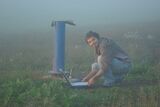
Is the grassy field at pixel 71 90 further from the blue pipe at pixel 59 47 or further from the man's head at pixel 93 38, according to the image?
the man's head at pixel 93 38

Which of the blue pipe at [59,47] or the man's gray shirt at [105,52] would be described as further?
the blue pipe at [59,47]

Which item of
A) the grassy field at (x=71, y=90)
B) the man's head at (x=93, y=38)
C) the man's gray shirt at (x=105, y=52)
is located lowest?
the grassy field at (x=71, y=90)

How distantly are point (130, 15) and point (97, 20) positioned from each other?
9.22 feet

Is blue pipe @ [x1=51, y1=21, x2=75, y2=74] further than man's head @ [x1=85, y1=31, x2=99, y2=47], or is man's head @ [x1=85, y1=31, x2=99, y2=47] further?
blue pipe @ [x1=51, y1=21, x2=75, y2=74]

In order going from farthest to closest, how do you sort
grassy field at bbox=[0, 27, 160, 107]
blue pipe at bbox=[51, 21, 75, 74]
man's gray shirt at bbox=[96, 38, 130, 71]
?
blue pipe at bbox=[51, 21, 75, 74] < man's gray shirt at bbox=[96, 38, 130, 71] < grassy field at bbox=[0, 27, 160, 107]

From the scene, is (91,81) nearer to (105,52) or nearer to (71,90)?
(71,90)

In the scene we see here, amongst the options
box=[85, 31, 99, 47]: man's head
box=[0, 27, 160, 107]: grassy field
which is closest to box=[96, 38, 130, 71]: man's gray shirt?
box=[85, 31, 99, 47]: man's head

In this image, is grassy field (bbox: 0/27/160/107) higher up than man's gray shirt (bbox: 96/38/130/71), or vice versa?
man's gray shirt (bbox: 96/38/130/71)

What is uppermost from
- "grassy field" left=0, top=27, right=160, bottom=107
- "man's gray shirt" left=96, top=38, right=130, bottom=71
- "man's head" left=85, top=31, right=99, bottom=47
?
"man's head" left=85, top=31, right=99, bottom=47

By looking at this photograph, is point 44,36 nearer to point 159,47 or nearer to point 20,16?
point 159,47

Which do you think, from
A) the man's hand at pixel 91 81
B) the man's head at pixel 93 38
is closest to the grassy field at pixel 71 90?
the man's hand at pixel 91 81

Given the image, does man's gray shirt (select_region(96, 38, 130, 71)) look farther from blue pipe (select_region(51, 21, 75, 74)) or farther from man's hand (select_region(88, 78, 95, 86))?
blue pipe (select_region(51, 21, 75, 74))

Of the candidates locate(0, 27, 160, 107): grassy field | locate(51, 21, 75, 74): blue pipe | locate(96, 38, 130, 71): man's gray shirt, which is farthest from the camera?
locate(51, 21, 75, 74): blue pipe

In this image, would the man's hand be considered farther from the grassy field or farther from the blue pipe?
the blue pipe
